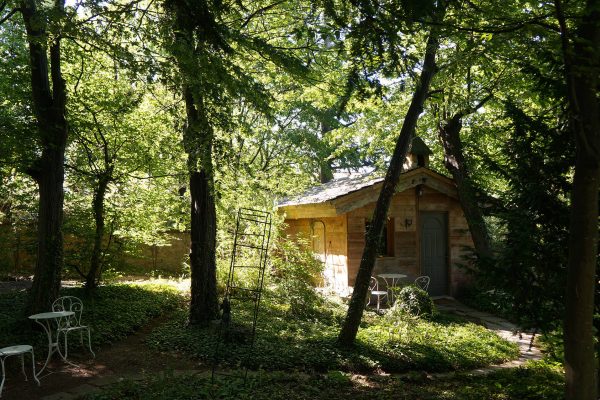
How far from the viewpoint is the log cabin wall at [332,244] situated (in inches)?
490

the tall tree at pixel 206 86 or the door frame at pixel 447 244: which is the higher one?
the tall tree at pixel 206 86

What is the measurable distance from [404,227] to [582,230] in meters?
9.82

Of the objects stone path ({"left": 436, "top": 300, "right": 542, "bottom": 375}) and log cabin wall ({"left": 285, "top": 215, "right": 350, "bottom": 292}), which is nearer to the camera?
stone path ({"left": 436, "top": 300, "right": 542, "bottom": 375})

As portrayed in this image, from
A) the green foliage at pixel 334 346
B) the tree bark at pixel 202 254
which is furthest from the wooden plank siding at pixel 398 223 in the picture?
the tree bark at pixel 202 254

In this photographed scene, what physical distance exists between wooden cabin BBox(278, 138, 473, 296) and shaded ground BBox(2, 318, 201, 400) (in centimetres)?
567

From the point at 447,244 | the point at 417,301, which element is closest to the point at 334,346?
the point at 417,301

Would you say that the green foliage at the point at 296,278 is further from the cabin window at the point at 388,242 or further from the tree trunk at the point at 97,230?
the tree trunk at the point at 97,230

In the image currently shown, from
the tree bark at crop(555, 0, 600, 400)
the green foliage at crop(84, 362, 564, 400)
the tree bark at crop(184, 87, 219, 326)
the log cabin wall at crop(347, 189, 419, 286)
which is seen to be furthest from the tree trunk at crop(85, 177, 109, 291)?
the tree bark at crop(555, 0, 600, 400)

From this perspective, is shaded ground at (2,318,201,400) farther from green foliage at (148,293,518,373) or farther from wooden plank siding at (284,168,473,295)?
wooden plank siding at (284,168,473,295)

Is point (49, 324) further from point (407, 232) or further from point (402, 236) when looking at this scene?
point (407, 232)

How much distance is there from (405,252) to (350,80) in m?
8.66

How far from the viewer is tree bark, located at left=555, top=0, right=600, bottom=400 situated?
10.6ft

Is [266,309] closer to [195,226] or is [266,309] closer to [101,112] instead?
[195,226]

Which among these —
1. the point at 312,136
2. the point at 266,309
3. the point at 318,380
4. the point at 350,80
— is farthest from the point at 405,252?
the point at 312,136
